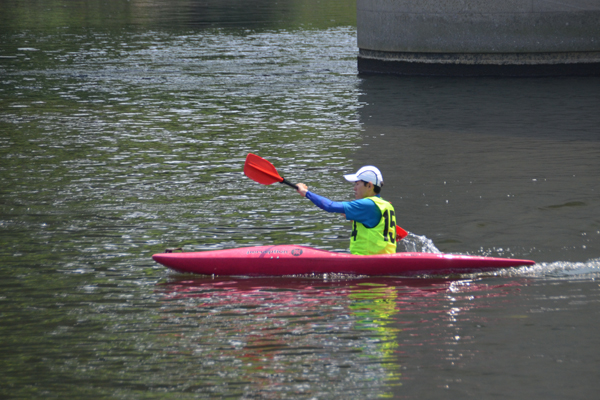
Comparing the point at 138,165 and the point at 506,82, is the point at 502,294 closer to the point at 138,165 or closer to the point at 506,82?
the point at 138,165

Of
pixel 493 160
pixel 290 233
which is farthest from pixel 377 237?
pixel 493 160

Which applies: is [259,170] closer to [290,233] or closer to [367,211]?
[290,233]

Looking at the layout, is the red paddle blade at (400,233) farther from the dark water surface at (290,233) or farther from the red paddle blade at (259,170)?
the red paddle blade at (259,170)

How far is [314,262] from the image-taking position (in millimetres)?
7605

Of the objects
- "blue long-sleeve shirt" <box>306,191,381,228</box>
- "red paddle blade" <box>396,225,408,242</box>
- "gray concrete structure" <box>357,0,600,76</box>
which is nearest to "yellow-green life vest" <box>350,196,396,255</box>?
"blue long-sleeve shirt" <box>306,191,381,228</box>

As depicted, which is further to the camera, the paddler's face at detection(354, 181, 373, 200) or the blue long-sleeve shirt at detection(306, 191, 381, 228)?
the paddler's face at detection(354, 181, 373, 200)

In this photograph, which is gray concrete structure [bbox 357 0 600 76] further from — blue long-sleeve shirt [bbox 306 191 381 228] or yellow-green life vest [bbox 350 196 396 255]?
blue long-sleeve shirt [bbox 306 191 381 228]

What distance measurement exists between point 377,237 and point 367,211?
0.35 metres

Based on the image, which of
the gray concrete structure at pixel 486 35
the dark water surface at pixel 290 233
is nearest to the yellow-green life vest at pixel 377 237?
the dark water surface at pixel 290 233

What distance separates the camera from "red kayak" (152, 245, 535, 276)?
757 centimetres

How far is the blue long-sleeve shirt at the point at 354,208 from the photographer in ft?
24.2

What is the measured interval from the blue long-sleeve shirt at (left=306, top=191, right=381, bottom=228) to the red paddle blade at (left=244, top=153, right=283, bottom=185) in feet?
3.76

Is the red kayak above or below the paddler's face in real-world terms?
below

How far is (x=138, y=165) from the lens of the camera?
12.4 meters
